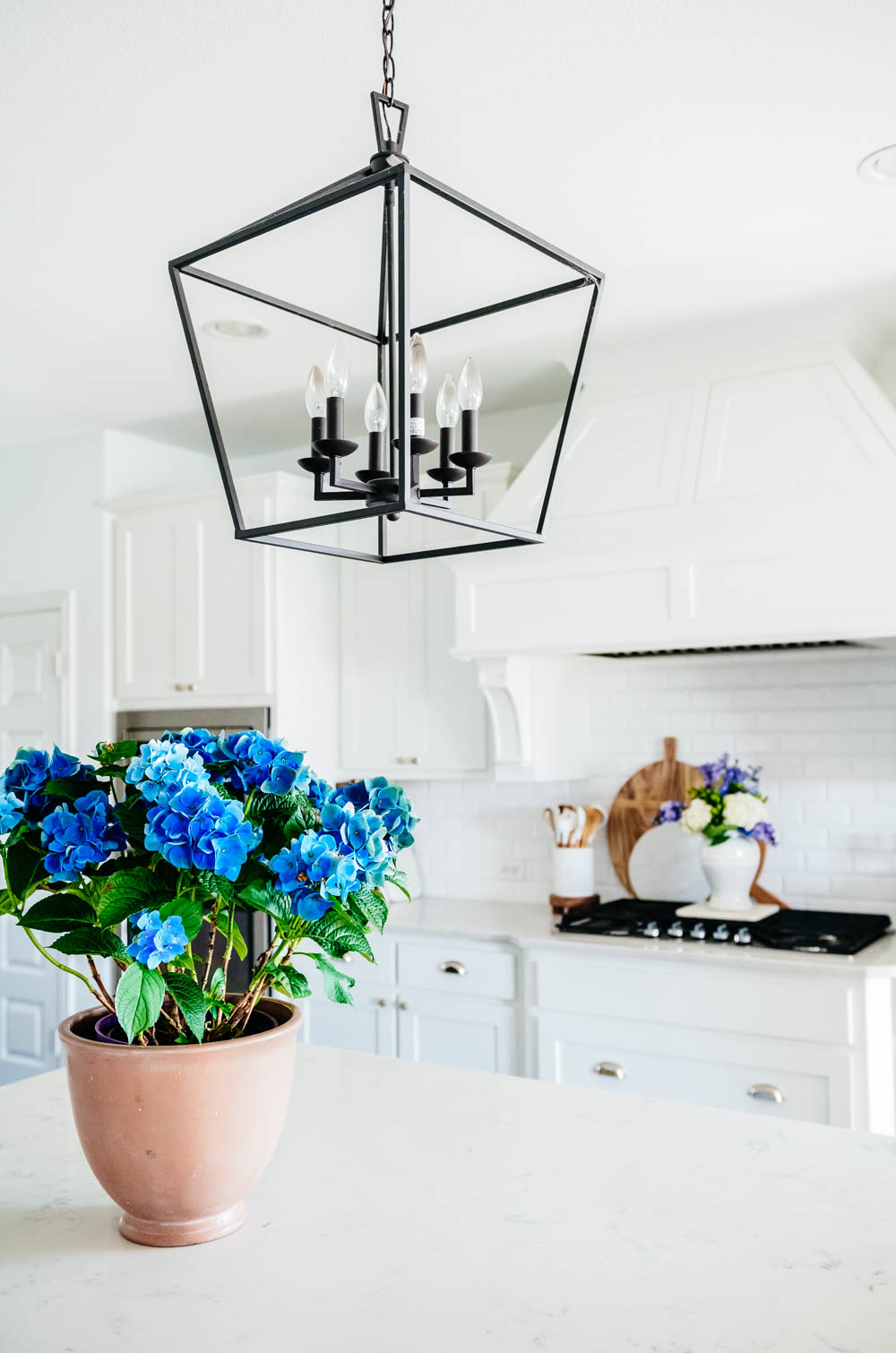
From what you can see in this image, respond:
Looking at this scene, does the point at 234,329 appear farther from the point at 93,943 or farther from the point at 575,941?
the point at 93,943

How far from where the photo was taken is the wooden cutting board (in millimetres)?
3623

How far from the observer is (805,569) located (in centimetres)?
290

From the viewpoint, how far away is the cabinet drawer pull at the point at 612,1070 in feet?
10.00

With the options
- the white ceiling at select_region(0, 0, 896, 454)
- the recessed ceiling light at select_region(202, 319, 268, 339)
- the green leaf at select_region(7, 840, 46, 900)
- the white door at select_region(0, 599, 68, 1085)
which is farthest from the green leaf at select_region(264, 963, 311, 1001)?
the white door at select_region(0, 599, 68, 1085)

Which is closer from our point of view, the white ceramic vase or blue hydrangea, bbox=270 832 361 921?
blue hydrangea, bbox=270 832 361 921

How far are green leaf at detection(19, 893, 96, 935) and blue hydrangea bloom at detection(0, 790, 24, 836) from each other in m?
0.09

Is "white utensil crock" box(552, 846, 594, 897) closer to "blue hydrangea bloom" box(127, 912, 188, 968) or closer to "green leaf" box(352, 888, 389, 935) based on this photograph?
"green leaf" box(352, 888, 389, 935)

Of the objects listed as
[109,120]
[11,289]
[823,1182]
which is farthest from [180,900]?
[11,289]

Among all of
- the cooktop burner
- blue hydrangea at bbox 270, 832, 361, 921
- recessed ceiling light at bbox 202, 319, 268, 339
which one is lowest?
the cooktop burner

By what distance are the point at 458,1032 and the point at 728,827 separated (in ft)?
3.48

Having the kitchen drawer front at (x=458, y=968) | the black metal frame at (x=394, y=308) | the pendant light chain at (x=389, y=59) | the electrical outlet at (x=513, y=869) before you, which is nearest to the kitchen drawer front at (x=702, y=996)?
the kitchen drawer front at (x=458, y=968)

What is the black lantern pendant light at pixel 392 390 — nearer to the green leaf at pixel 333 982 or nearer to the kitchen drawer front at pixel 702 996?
the green leaf at pixel 333 982

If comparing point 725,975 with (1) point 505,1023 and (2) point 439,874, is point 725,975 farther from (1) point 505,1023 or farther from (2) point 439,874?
(2) point 439,874

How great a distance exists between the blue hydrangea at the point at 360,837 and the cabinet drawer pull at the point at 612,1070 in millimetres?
2172
